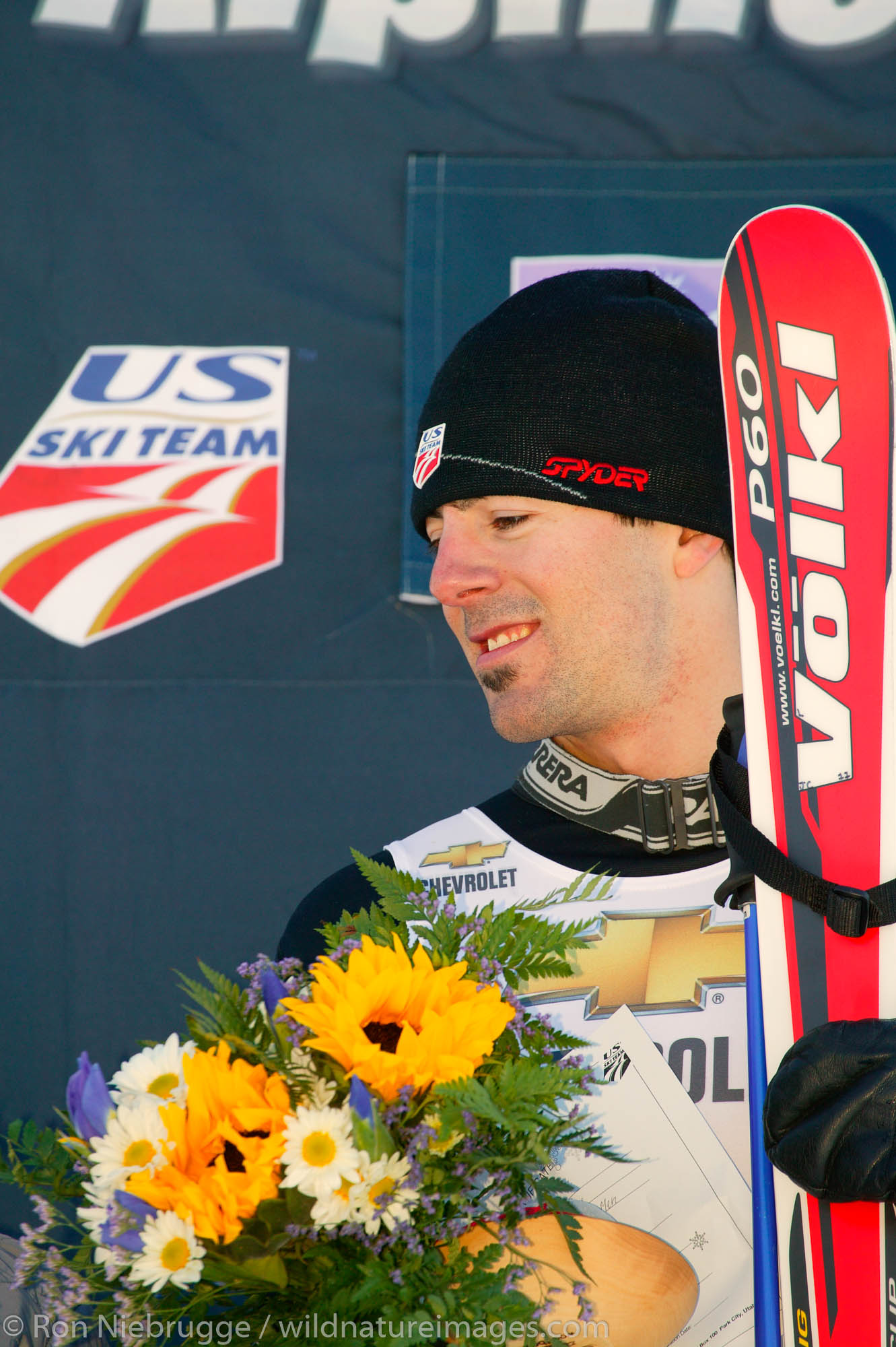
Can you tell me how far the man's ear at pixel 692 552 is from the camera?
145 cm

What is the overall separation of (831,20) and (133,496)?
1.59m

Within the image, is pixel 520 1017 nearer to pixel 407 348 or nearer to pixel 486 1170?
pixel 486 1170

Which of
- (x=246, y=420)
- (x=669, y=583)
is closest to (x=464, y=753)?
(x=246, y=420)

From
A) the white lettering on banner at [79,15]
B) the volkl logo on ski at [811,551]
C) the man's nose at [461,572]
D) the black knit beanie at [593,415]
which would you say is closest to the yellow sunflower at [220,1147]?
the volkl logo on ski at [811,551]

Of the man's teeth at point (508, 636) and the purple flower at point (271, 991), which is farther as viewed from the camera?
the man's teeth at point (508, 636)

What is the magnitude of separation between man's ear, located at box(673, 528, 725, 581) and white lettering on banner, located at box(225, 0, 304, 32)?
5.01 ft

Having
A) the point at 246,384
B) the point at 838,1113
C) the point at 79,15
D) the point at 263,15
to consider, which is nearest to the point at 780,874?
the point at 838,1113

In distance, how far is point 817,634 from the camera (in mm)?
1178

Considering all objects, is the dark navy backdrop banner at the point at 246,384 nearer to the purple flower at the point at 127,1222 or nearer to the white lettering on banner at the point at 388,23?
the white lettering on banner at the point at 388,23

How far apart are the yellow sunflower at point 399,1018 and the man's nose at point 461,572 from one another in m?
0.63

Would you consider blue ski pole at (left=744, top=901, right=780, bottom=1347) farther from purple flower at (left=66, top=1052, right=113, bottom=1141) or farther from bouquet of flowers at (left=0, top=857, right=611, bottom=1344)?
purple flower at (left=66, top=1052, right=113, bottom=1141)

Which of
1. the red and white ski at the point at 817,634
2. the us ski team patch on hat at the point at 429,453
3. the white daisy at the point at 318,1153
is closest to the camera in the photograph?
the white daisy at the point at 318,1153

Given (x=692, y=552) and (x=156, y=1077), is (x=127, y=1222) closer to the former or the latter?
(x=156, y=1077)

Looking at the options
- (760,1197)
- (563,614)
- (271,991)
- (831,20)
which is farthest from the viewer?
(831,20)
